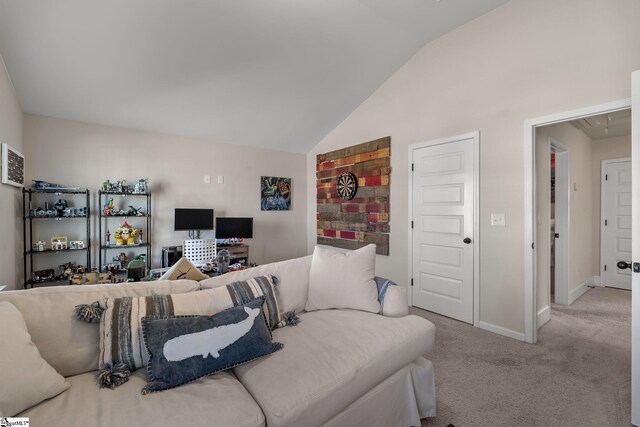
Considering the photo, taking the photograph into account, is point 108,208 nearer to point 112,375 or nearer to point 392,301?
point 112,375

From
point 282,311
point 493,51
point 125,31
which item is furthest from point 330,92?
point 282,311

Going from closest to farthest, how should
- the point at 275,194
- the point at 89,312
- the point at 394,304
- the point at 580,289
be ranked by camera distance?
the point at 89,312 → the point at 394,304 → the point at 580,289 → the point at 275,194

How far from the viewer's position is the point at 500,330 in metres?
2.79

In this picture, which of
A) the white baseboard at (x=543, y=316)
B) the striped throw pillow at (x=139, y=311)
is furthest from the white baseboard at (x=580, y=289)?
the striped throw pillow at (x=139, y=311)

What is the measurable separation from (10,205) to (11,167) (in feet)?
1.37

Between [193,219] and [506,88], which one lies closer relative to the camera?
[506,88]

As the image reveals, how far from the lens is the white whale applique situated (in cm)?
118

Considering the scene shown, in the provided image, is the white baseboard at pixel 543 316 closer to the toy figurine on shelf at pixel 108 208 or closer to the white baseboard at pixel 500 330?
the white baseboard at pixel 500 330

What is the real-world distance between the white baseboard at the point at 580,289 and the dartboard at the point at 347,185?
3088 millimetres

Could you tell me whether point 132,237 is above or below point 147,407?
above

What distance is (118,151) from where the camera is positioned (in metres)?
3.87

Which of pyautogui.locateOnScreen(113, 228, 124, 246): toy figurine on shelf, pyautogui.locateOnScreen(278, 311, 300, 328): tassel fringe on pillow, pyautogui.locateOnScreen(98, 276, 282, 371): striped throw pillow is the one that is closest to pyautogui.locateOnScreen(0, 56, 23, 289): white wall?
pyautogui.locateOnScreen(113, 228, 124, 246): toy figurine on shelf

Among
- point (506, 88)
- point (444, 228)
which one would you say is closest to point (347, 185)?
→ point (444, 228)

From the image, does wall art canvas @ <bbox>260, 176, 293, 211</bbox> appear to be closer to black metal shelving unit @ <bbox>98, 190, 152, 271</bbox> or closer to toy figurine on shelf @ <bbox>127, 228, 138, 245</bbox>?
black metal shelving unit @ <bbox>98, 190, 152, 271</bbox>
